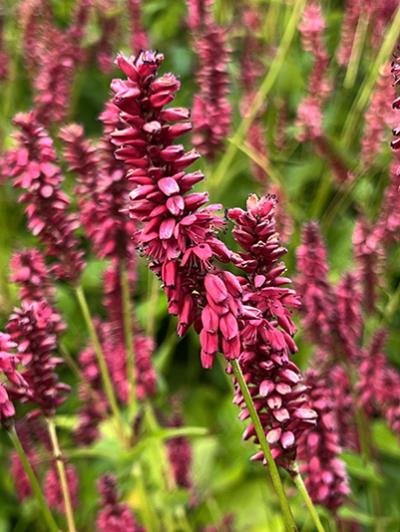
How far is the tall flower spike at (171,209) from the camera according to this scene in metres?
1.25

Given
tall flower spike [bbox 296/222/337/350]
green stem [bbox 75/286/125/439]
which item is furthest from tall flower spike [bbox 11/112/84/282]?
tall flower spike [bbox 296/222/337/350]

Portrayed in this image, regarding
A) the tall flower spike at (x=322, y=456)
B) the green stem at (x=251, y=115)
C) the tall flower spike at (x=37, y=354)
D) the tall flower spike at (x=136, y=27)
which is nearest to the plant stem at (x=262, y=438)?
the tall flower spike at (x=322, y=456)

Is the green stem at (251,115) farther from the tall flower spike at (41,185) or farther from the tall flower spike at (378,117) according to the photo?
the tall flower spike at (41,185)

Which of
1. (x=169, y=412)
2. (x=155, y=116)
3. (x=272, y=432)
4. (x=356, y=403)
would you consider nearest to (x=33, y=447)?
(x=169, y=412)

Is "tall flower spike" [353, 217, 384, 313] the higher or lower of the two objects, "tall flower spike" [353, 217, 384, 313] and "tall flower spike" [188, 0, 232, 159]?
the lower

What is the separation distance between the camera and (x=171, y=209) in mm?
1253

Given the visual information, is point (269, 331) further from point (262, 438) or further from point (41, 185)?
point (41, 185)

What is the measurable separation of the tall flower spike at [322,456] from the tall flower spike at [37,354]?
56 centimetres

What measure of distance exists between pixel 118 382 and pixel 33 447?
384 mm

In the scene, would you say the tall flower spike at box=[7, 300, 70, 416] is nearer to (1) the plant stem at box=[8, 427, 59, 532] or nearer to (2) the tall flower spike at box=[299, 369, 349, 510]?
(1) the plant stem at box=[8, 427, 59, 532]

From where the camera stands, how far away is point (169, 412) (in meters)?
3.82

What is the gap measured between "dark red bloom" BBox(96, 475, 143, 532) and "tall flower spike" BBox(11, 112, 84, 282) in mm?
654

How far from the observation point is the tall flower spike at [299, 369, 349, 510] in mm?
1937

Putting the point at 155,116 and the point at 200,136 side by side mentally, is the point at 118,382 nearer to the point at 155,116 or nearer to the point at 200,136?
the point at 200,136
